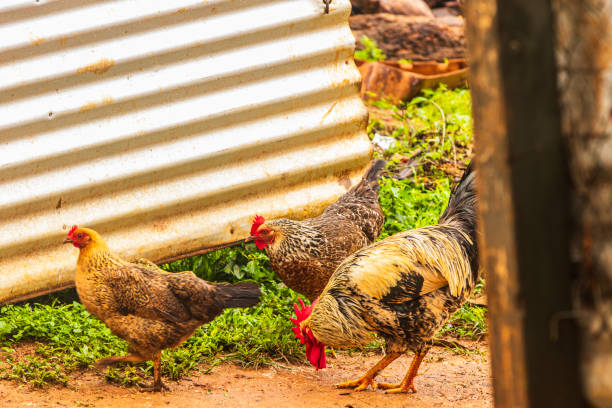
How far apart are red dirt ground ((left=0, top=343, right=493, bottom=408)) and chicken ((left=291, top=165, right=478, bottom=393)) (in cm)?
18

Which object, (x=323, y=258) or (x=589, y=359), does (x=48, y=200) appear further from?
(x=589, y=359)

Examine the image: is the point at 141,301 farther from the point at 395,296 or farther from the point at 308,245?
the point at 395,296

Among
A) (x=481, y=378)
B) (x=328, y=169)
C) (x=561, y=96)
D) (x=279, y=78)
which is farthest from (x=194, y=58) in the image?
(x=561, y=96)

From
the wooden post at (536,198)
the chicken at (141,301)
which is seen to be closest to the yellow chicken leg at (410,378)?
the chicken at (141,301)

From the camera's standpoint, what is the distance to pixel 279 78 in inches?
229

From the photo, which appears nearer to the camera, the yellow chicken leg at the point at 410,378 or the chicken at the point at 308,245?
the yellow chicken leg at the point at 410,378

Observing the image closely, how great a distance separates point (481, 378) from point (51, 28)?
392 cm

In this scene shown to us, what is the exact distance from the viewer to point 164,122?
5.45m

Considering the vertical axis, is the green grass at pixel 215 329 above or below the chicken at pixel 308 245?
below

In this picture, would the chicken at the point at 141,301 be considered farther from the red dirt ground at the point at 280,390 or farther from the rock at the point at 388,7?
the rock at the point at 388,7

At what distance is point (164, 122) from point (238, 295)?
5.53 ft

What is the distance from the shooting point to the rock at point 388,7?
37.5 feet

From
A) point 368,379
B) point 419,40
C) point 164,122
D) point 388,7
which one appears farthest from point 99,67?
point 388,7

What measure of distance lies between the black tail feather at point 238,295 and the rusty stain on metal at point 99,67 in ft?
6.34
